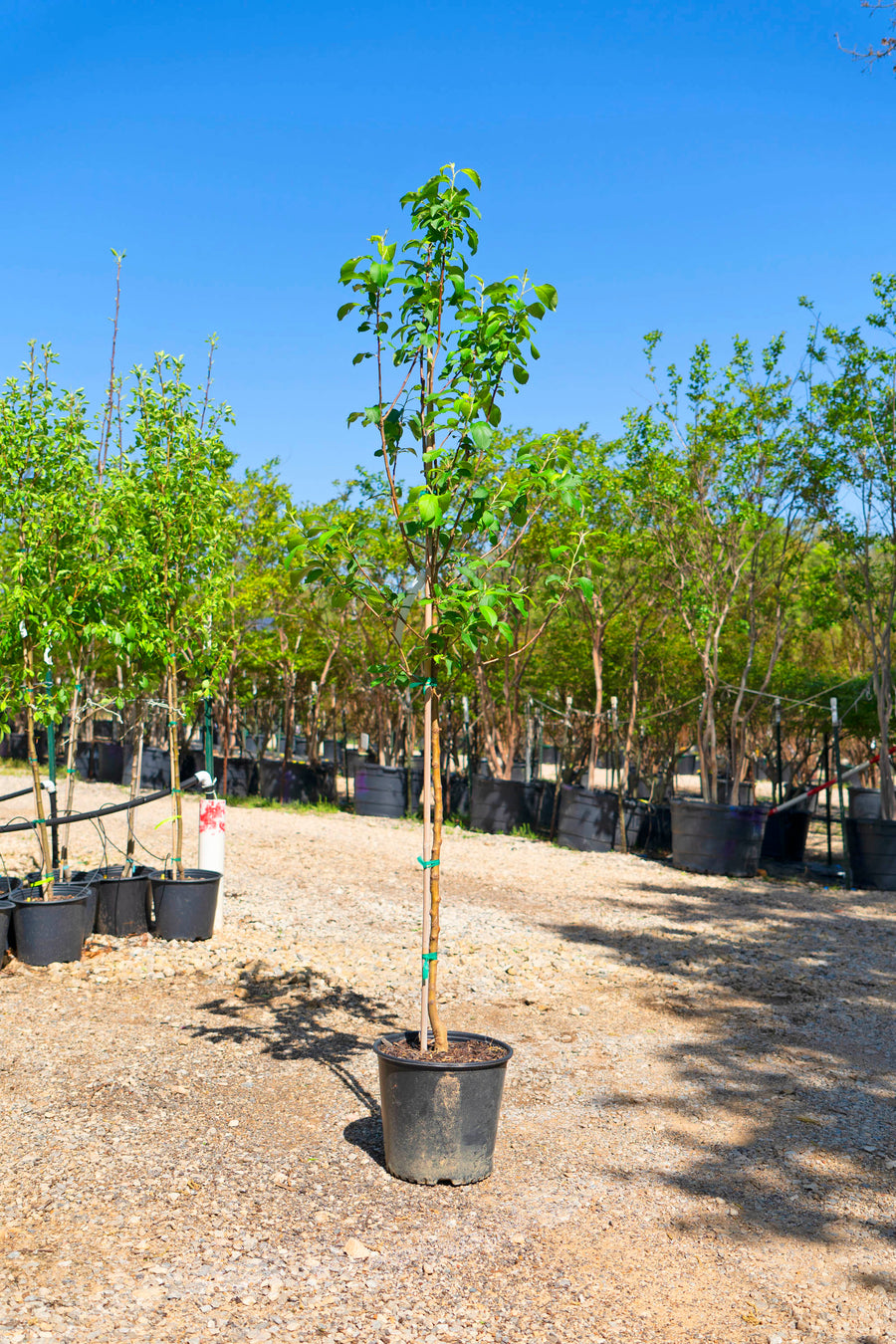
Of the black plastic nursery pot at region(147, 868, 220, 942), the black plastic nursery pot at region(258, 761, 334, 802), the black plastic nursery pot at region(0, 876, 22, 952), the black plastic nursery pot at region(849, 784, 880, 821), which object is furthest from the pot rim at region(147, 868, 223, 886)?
the black plastic nursery pot at region(849, 784, 880, 821)

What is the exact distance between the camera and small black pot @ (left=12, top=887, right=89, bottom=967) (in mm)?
5883

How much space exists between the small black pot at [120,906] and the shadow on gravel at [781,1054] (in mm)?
3061

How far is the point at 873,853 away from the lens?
1030 centimetres

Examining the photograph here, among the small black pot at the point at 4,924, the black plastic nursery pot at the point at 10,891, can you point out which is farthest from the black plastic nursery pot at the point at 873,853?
the small black pot at the point at 4,924

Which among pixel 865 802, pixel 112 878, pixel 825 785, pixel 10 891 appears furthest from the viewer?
pixel 865 802

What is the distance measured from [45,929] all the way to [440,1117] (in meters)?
3.42

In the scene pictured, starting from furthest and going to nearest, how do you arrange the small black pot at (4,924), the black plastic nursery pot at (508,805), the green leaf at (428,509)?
the black plastic nursery pot at (508,805) < the small black pot at (4,924) < the green leaf at (428,509)

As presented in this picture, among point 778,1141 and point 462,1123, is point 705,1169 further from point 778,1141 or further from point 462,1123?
point 462,1123

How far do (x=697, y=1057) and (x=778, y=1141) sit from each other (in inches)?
38.7

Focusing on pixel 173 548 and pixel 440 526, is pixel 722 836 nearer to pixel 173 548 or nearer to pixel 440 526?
pixel 173 548

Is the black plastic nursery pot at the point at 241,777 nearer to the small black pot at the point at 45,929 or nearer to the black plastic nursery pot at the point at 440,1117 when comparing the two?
the small black pot at the point at 45,929

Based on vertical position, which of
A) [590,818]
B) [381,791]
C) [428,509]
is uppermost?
[428,509]

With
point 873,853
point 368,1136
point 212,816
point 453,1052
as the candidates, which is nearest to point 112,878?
point 212,816

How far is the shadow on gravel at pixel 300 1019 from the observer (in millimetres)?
4680
